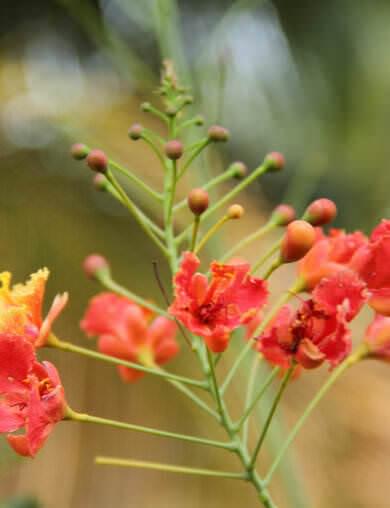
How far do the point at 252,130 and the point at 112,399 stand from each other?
286cm

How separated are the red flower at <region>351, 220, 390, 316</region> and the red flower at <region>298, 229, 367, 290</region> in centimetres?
4

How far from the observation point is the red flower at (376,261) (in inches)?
29.3

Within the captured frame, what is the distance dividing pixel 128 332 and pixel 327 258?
13.0 inches

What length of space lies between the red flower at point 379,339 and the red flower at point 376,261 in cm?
14

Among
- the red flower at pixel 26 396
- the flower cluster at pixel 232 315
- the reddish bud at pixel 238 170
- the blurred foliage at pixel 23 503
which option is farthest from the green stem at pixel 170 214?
the blurred foliage at pixel 23 503

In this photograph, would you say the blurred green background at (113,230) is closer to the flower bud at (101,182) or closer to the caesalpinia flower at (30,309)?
the flower bud at (101,182)

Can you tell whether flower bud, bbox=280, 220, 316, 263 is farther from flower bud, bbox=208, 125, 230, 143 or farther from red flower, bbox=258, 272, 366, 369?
flower bud, bbox=208, 125, 230, 143

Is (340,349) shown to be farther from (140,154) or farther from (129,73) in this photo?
(140,154)

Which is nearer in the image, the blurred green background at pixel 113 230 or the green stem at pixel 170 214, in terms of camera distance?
the green stem at pixel 170 214

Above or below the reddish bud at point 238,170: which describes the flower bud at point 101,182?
below

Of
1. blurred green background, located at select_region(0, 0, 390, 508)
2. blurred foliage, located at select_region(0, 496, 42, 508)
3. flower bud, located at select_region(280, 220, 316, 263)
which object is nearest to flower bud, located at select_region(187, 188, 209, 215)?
flower bud, located at select_region(280, 220, 316, 263)

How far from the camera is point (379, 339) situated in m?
0.88

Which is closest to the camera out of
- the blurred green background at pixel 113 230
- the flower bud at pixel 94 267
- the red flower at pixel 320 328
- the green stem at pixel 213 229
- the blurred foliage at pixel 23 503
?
the red flower at pixel 320 328

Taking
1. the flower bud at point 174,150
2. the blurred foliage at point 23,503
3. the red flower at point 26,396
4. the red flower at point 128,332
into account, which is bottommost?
the blurred foliage at point 23,503
